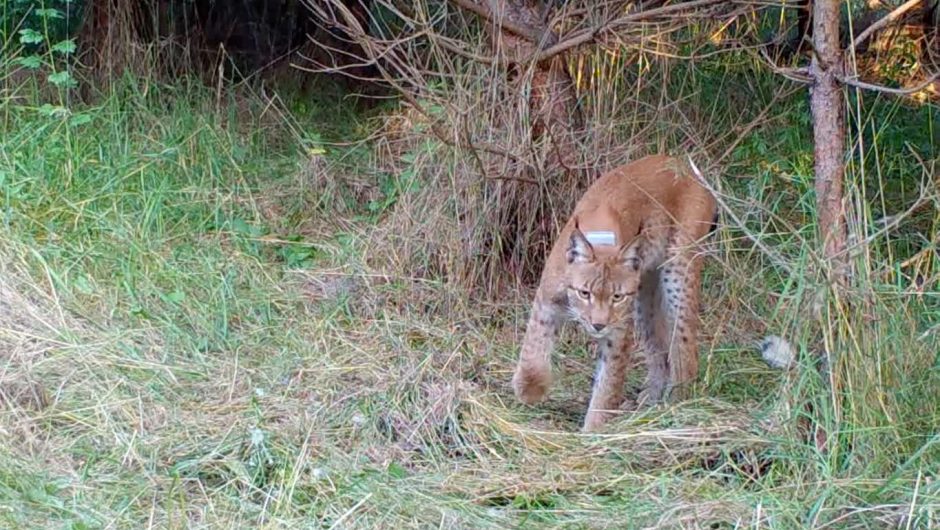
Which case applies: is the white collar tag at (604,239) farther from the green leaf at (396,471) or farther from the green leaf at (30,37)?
the green leaf at (30,37)

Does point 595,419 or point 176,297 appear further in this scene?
point 176,297

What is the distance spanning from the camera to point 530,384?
5.43m

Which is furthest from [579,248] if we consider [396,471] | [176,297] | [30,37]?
[30,37]

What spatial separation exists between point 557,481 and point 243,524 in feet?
3.46

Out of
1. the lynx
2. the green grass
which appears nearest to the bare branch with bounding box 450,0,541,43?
the lynx

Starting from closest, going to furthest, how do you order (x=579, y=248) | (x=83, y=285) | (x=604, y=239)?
(x=579, y=248), (x=604, y=239), (x=83, y=285)

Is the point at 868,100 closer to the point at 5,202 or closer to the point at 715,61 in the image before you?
the point at 715,61

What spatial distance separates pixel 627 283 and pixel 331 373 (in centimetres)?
124

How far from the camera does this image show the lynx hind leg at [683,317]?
566 cm

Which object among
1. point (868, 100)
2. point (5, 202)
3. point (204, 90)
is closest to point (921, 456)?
point (868, 100)

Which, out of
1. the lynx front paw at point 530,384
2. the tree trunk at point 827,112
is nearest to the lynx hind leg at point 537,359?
the lynx front paw at point 530,384

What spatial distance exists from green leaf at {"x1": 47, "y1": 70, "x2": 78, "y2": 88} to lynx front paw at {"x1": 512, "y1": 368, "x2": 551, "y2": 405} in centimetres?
335

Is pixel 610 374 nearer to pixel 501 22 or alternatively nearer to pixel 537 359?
pixel 537 359

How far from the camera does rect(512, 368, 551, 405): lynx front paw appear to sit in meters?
5.43
